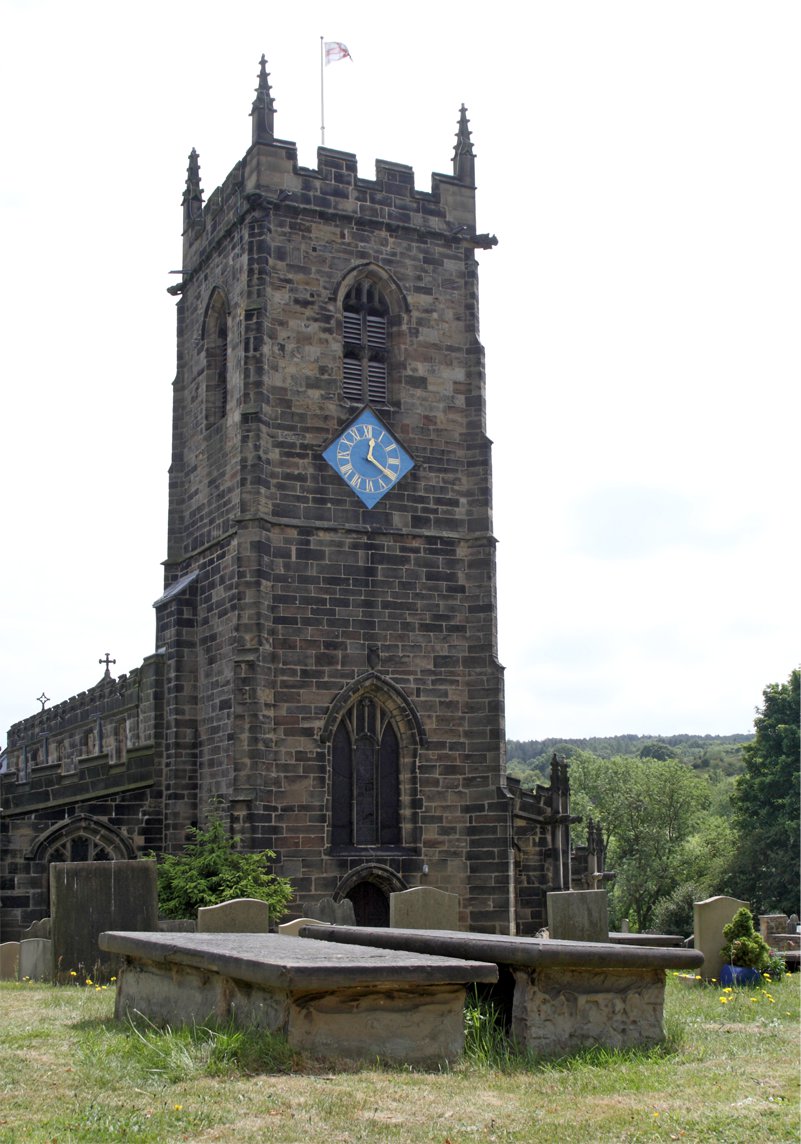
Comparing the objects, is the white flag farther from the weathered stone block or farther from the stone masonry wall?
the weathered stone block

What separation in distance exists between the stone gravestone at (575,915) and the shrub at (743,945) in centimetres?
212

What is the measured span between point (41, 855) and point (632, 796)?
51.1 m

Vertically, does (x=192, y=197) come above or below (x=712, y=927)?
above

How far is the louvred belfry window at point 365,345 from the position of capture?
82.7ft

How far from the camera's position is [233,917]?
1443 cm

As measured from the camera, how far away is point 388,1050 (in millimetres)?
9039

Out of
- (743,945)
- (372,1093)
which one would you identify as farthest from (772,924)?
(372,1093)

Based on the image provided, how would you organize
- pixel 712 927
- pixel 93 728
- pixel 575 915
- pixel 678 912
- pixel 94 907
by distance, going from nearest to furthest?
pixel 575 915 → pixel 94 907 → pixel 712 927 → pixel 93 728 → pixel 678 912

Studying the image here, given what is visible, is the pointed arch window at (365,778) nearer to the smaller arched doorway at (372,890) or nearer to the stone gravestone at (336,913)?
the smaller arched doorway at (372,890)

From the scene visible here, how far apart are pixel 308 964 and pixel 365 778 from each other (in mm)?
15047

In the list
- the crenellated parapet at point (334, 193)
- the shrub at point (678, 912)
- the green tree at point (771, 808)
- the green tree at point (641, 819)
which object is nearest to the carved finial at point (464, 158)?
the crenellated parapet at point (334, 193)

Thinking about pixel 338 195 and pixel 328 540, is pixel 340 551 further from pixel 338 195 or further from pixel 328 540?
pixel 338 195

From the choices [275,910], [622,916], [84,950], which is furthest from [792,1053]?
[622,916]

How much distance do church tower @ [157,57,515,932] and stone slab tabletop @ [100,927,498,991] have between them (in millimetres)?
11750
